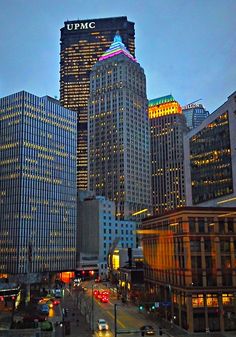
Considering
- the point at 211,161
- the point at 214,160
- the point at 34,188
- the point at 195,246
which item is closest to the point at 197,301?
the point at 195,246

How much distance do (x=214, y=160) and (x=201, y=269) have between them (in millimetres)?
56732

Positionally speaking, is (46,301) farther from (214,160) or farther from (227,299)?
(214,160)

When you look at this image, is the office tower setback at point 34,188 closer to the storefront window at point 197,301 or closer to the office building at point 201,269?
the office building at point 201,269

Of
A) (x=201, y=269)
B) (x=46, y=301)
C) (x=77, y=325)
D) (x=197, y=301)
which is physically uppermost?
(x=201, y=269)

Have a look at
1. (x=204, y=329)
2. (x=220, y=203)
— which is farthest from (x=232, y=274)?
(x=220, y=203)

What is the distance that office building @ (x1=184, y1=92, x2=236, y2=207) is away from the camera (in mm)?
114688

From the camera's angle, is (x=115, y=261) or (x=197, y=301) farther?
(x=115, y=261)

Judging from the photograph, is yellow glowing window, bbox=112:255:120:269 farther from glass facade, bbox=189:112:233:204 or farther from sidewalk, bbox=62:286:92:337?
sidewalk, bbox=62:286:92:337

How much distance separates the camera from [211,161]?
12662cm

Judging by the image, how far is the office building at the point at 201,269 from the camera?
234 feet

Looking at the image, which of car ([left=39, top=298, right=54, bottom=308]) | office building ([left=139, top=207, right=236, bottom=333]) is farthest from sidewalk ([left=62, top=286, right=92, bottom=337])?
office building ([left=139, top=207, right=236, bottom=333])

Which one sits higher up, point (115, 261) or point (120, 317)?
point (115, 261)

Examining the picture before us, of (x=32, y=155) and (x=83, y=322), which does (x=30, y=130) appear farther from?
(x=83, y=322)

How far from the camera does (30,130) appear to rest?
17425 cm
